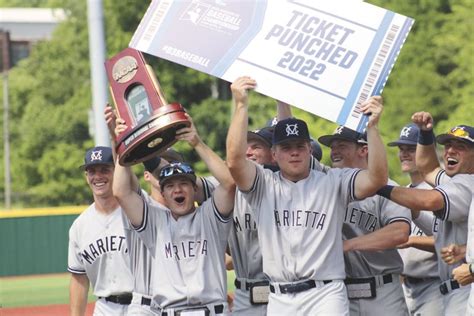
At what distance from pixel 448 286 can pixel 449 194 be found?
0.80m

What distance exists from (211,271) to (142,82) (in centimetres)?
130

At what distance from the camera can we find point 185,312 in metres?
6.30

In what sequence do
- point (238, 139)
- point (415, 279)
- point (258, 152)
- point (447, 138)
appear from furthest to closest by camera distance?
point (415, 279) < point (258, 152) < point (447, 138) < point (238, 139)

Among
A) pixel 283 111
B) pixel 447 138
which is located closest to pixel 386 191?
pixel 447 138

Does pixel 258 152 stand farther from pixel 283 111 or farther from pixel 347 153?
pixel 347 153

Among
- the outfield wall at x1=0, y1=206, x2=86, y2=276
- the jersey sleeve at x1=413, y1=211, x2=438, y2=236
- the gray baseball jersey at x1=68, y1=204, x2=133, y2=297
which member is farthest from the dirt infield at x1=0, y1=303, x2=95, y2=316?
the jersey sleeve at x1=413, y1=211, x2=438, y2=236

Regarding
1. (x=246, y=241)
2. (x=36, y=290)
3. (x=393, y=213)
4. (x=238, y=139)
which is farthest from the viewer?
(x=36, y=290)

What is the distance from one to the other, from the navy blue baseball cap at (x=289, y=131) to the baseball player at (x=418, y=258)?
156 cm

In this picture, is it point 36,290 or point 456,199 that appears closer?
point 456,199

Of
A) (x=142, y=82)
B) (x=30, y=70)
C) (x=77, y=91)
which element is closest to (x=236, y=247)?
(x=142, y=82)

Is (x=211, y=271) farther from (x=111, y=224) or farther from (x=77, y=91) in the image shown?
(x=77, y=91)

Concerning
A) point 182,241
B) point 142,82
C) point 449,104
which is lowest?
point 182,241

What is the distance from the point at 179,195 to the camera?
640cm

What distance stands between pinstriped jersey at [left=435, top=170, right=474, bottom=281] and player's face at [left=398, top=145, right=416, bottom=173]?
1.31 meters
